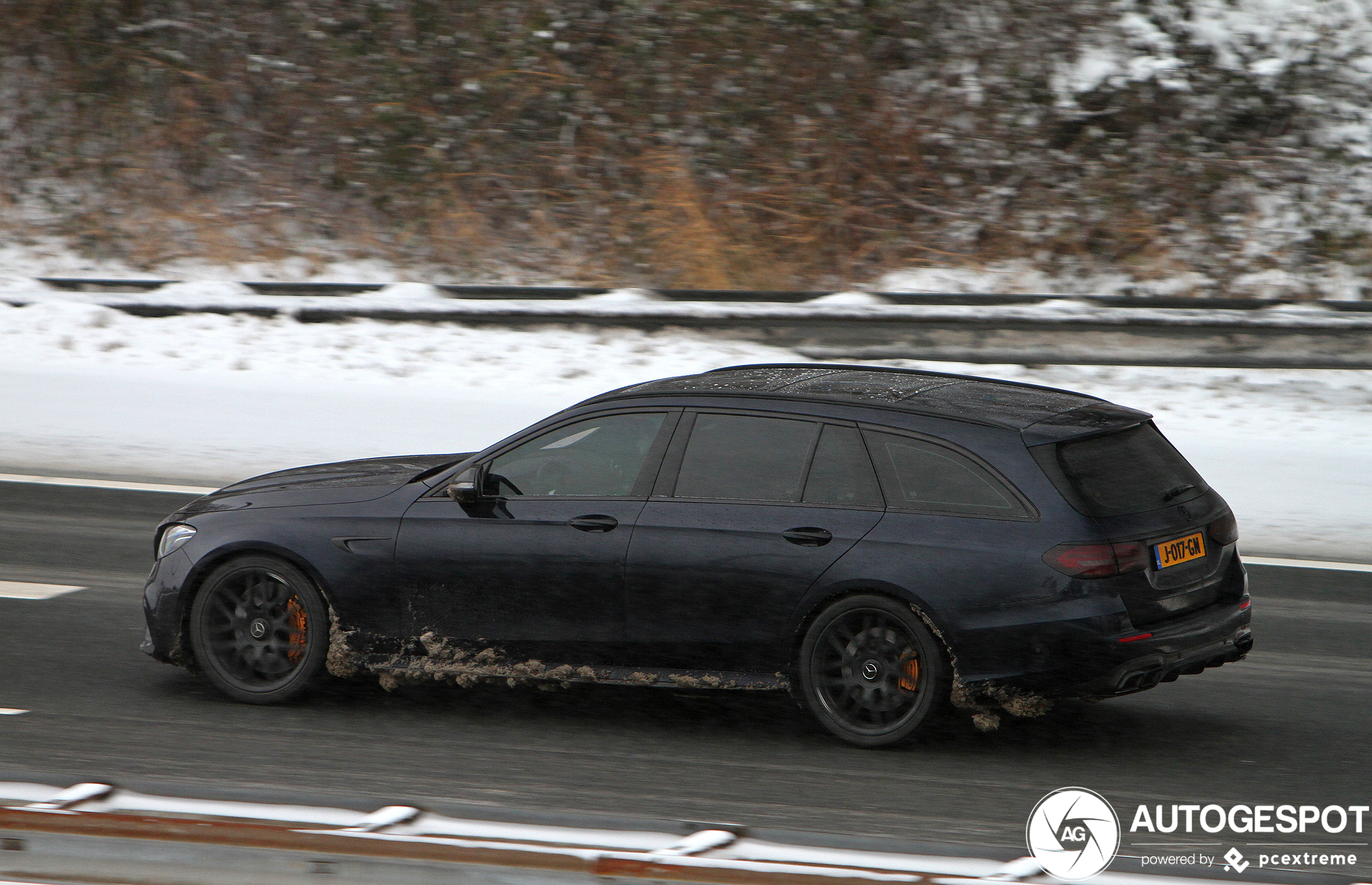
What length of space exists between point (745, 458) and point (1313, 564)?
4.87 metres

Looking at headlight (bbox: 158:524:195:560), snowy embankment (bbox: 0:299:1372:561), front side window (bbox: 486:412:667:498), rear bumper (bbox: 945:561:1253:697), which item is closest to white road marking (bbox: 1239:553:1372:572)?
snowy embankment (bbox: 0:299:1372:561)

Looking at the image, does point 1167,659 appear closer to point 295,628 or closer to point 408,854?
point 408,854

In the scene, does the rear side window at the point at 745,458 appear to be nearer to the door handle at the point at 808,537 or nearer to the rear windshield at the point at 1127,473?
the door handle at the point at 808,537

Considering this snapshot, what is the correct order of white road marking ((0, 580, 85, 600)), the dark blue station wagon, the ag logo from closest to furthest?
the ag logo, the dark blue station wagon, white road marking ((0, 580, 85, 600))

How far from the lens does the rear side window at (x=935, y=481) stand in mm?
5965

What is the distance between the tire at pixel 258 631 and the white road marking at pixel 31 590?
226cm

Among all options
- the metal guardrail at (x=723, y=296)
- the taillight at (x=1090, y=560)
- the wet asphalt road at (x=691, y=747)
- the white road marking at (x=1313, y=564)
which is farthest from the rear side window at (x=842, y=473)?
the metal guardrail at (x=723, y=296)

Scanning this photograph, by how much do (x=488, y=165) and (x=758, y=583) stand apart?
573 inches

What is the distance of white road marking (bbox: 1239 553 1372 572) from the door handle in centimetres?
446

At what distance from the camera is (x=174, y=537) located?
6.88 meters

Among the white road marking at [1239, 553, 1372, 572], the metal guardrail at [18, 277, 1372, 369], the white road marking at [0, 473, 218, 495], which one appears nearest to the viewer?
the white road marking at [1239, 553, 1372, 572]

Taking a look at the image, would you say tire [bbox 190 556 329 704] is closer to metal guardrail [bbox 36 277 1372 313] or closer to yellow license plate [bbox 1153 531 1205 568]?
yellow license plate [bbox 1153 531 1205 568]

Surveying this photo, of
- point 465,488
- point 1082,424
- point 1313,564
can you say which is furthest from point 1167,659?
point 1313,564

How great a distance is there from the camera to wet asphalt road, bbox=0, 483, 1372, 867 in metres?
5.61
